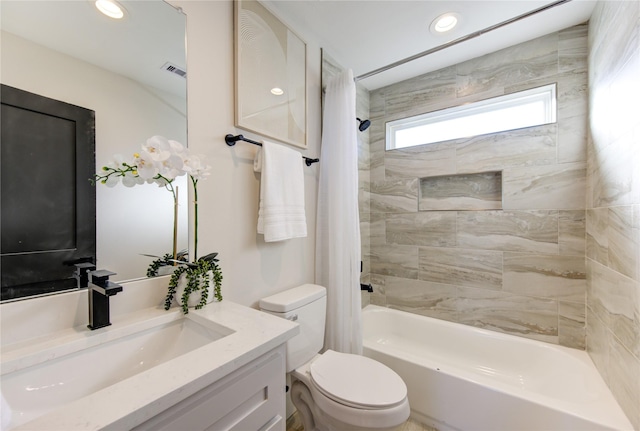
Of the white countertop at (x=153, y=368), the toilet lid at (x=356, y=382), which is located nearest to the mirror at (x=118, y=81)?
the white countertop at (x=153, y=368)

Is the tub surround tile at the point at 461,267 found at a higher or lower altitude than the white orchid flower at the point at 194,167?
lower

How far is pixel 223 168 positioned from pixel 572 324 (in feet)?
7.69

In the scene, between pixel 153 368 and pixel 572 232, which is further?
pixel 572 232

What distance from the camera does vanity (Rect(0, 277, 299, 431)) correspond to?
52 centimetres

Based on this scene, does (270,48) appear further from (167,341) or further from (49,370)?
(49,370)

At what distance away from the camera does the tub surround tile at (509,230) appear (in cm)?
173

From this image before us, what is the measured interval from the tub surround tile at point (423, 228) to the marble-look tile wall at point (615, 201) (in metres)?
0.79

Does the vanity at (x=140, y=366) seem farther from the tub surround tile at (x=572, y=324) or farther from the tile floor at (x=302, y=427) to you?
the tub surround tile at (x=572, y=324)

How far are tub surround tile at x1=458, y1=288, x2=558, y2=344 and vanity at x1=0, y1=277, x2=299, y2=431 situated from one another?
170 centimetres

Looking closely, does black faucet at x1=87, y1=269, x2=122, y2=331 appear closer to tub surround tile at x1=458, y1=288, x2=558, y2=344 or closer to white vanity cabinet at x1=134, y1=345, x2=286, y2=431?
white vanity cabinet at x1=134, y1=345, x2=286, y2=431

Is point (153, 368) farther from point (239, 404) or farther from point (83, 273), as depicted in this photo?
point (83, 273)

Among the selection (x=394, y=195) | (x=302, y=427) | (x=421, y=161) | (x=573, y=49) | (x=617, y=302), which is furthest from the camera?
(x=394, y=195)

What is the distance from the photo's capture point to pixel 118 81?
0.93 metres

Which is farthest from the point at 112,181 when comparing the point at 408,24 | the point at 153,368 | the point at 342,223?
the point at 408,24
